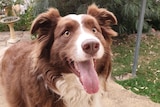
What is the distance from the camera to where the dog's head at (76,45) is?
2.21 m

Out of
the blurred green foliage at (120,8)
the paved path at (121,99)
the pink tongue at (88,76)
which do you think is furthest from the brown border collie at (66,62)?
the blurred green foliage at (120,8)

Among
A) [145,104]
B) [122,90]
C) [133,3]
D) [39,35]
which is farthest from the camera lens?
[133,3]

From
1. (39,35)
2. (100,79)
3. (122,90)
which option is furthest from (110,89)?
(39,35)

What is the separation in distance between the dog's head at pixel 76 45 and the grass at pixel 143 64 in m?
1.82

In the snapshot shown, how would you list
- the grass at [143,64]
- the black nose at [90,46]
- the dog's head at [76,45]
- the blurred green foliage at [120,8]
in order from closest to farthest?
the black nose at [90,46]
the dog's head at [76,45]
the grass at [143,64]
the blurred green foliage at [120,8]

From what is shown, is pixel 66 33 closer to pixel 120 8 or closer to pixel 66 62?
pixel 66 62

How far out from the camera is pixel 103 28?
2594 mm

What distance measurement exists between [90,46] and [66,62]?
14.0 inches

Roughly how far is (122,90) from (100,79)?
171cm

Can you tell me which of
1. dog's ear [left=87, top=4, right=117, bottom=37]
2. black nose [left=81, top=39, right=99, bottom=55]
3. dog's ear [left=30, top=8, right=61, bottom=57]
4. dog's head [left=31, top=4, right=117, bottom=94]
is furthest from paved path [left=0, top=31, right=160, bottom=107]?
black nose [left=81, top=39, right=99, bottom=55]

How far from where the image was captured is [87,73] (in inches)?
92.0

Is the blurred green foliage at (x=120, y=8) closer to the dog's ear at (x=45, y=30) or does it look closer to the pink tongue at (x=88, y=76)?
the dog's ear at (x=45, y=30)

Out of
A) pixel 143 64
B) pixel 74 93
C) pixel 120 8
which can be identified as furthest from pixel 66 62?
pixel 120 8

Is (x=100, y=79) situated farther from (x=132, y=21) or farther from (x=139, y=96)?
(x=132, y=21)
